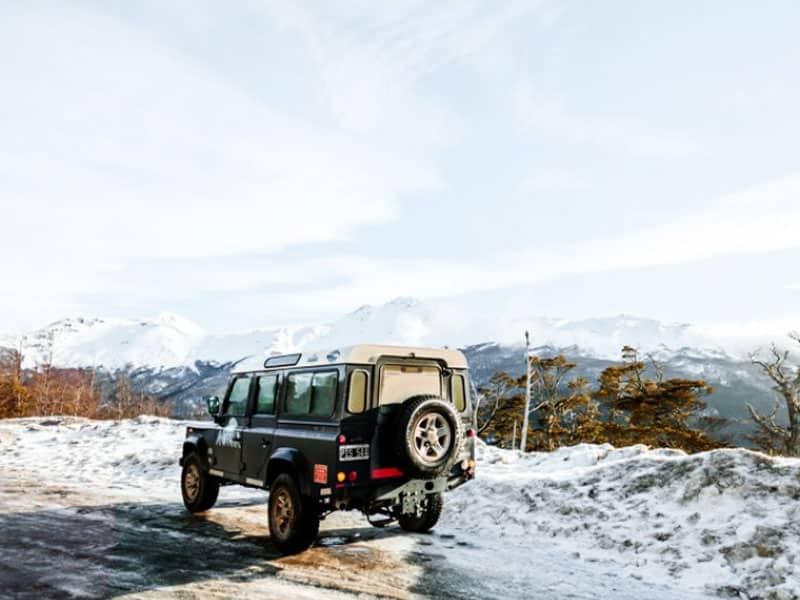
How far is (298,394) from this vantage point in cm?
755

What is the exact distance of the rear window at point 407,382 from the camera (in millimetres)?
7105

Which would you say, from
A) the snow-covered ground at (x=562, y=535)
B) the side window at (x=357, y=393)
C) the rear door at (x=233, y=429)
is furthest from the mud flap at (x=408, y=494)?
the rear door at (x=233, y=429)

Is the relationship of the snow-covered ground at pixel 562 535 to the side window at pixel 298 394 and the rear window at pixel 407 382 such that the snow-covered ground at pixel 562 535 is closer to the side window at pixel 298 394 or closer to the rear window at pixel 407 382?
the side window at pixel 298 394

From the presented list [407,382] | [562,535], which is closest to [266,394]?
[407,382]

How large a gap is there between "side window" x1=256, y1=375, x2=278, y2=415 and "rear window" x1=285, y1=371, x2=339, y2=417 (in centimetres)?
40

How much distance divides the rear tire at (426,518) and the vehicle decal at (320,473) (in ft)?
6.69

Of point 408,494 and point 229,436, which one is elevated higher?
point 229,436

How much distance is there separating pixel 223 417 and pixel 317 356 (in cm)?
281

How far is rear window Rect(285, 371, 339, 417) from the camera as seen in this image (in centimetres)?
694

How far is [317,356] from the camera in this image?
7.44 metres

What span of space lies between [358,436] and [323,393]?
0.75 meters

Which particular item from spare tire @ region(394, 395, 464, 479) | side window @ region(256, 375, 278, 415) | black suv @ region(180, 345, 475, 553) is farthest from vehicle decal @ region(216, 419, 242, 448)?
spare tire @ region(394, 395, 464, 479)

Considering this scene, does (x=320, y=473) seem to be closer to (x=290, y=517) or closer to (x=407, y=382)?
(x=290, y=517)

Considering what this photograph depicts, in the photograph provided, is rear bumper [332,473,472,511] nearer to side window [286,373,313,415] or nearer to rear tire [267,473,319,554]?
rear tire [267,473,319,554]
